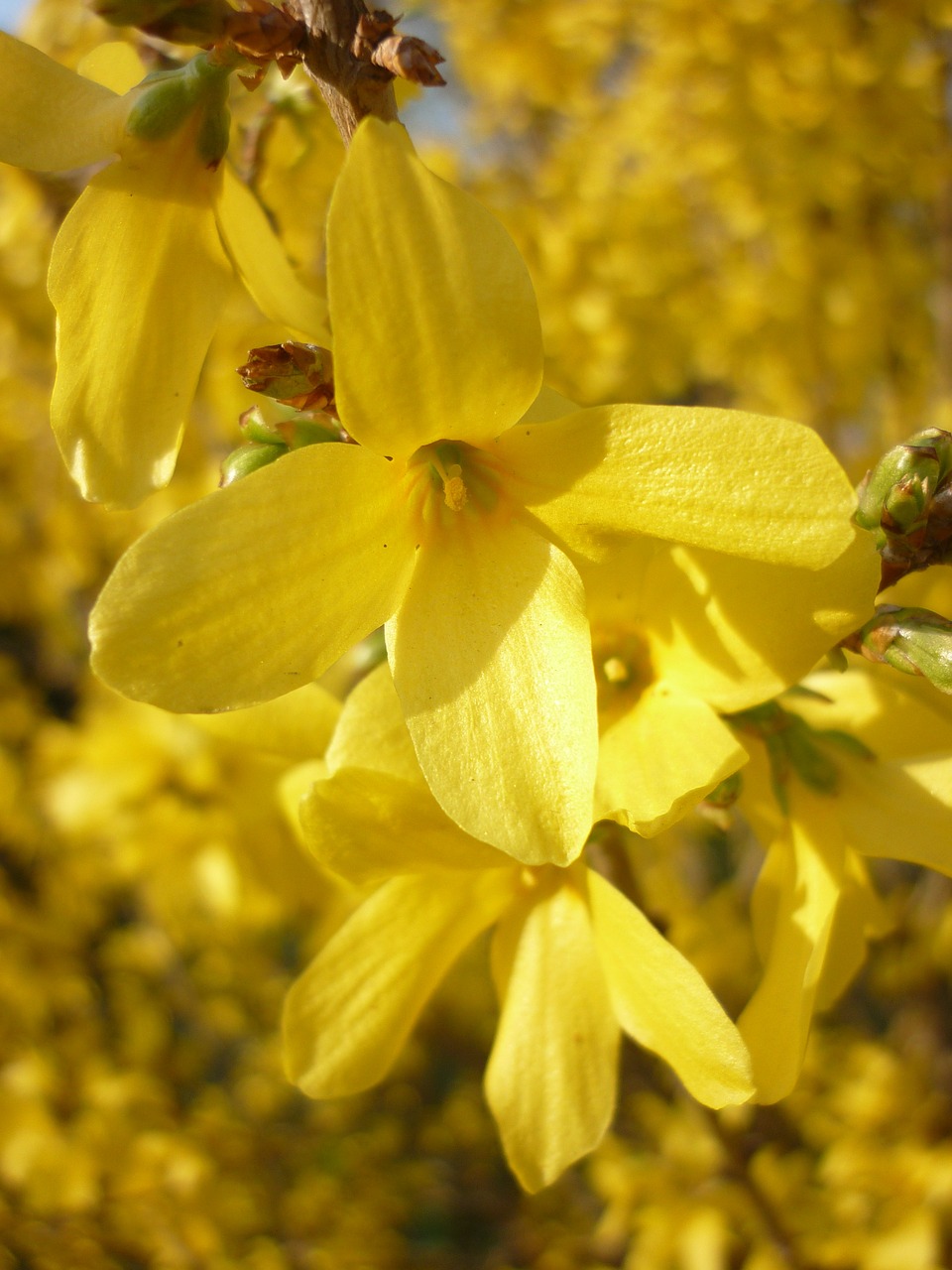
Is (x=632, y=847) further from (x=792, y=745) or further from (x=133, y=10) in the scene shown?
(x=133, y=10)

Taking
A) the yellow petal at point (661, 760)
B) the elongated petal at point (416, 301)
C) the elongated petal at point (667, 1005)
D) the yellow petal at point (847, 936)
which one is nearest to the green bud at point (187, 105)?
the elongated petal at point (416, 301)

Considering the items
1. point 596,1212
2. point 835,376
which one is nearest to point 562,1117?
point 596,1212

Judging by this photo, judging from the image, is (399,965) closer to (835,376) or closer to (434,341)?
(434,341)

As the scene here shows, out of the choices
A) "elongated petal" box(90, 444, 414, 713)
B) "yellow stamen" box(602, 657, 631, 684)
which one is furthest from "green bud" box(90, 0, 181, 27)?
"yellow stamen" box(602, 657, 631, 684)

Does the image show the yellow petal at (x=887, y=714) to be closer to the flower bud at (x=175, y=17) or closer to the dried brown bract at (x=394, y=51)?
the dried brown bract at (x=394, y=51)

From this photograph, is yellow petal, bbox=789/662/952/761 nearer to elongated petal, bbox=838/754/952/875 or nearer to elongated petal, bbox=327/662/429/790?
elongated petal, bbox=838/754/952/875
